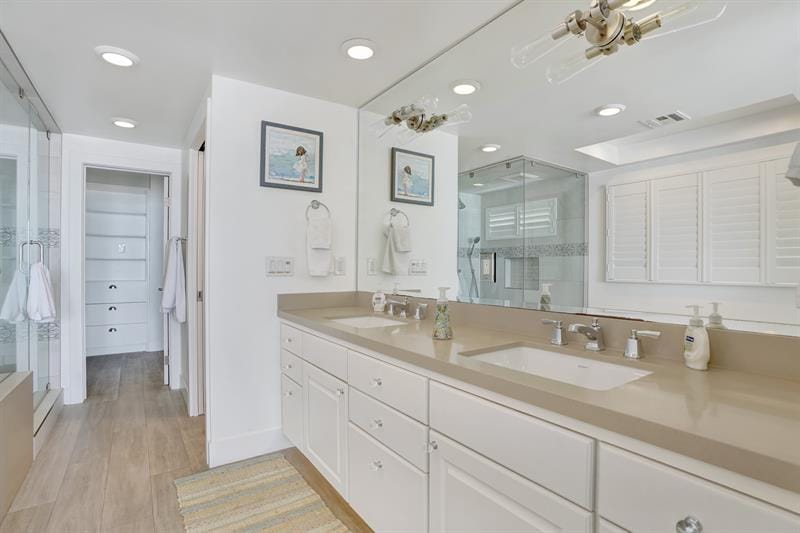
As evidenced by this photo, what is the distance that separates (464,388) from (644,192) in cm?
86

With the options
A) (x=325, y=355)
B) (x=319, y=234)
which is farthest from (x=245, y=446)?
(x=319, y=234)

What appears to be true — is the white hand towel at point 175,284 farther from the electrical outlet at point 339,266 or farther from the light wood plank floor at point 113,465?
the electrical outlet at point 339,266

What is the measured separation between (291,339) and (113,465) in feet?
4.13

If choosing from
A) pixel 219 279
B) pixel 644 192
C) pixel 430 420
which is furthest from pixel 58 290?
pixel 644 192

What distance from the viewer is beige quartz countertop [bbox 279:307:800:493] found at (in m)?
0.65

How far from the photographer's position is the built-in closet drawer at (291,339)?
2.21 metres

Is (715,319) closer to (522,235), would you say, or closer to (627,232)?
(627,232)

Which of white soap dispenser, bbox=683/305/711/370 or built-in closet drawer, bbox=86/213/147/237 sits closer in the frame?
white soap dispenser, bbox=683/305/711/370

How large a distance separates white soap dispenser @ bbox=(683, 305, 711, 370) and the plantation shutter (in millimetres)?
163

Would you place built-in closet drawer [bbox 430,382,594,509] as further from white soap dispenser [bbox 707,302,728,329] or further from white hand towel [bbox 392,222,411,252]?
white hand towel [bbox 392,222,411,252]

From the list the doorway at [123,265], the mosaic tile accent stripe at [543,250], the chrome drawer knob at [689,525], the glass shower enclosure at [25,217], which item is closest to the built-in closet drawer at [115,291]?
the doorway at [123,265]

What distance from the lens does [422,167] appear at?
2.40 m

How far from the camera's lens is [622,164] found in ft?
4.58

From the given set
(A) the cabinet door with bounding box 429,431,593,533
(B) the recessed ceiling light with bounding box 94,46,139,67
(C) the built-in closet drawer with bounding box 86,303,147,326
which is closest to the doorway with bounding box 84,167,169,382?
(C) the built-in closet drawer with bounding box 86,303,147,326
